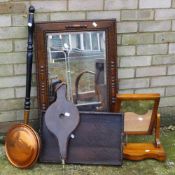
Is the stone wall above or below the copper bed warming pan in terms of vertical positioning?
above

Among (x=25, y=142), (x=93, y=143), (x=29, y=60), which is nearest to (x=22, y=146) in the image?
(x=25, y=142)

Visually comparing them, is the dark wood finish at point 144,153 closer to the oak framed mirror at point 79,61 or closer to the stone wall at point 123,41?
the oak framed mirror at point 79,61

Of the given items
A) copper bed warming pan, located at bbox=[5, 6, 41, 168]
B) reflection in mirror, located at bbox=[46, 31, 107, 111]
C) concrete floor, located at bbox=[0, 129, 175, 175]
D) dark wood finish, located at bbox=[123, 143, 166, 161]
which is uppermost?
reflection in mirror, located at bbox=[46, 31, 107, 111]

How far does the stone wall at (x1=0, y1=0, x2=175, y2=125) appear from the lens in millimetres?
3449

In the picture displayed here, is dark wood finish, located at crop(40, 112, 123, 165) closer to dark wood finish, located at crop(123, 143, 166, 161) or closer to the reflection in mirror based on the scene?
dark wood finish, located at crop(123, 143, 166, 161)

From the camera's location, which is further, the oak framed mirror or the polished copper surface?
the oak framed mirror

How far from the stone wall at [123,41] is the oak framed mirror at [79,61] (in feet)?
0.36

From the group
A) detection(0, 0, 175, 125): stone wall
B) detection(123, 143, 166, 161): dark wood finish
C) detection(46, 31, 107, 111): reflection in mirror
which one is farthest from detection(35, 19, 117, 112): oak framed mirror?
detection(123, 143, 166, 161): dark wood finish

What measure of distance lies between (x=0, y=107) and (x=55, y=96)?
0.53m

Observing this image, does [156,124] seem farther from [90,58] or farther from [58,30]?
[58,30]

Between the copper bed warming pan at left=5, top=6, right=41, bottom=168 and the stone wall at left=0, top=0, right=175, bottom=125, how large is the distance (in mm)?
125

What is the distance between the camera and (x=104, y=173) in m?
3.30

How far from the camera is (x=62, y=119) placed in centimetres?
331

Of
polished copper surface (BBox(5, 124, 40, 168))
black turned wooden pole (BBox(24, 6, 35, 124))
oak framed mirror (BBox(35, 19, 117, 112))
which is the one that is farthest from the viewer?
oak framed mirror (BBox(35, 19, 117, 112))
